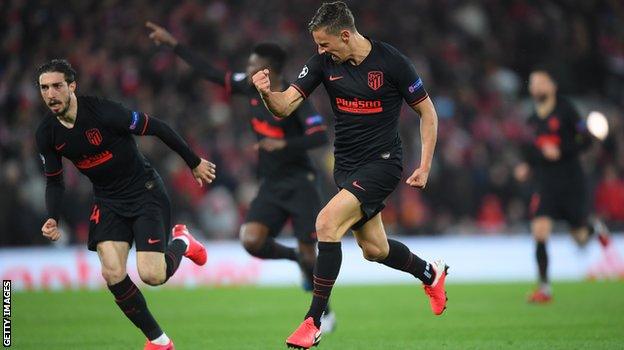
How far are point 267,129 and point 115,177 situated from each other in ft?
7.98

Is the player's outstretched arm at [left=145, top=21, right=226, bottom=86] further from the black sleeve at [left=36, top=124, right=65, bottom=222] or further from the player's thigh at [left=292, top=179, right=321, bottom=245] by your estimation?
the black sleeve at [left=36, top=124, right=65, bottom=222]

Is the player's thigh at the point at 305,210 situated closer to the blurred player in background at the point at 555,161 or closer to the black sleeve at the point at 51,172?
the black sleeve at the point at 51,172

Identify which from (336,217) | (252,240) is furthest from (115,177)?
(252,240)

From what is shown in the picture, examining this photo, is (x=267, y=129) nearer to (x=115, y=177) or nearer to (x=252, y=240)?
(x=252, y=240)

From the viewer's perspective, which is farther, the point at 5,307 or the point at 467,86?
the point at 467,86

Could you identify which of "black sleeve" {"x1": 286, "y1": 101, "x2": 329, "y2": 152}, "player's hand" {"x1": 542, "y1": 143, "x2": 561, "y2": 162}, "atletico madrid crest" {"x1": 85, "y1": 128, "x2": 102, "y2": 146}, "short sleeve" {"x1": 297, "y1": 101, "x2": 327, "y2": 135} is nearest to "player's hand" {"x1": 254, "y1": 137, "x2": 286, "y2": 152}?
"black sleeve" {"x1": 286, "y1": 101, "x2": 329, "y2": 152}

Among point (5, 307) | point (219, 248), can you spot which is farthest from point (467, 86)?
point (5, 307)

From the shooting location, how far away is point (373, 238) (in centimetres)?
780

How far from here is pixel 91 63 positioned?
19.2 meters

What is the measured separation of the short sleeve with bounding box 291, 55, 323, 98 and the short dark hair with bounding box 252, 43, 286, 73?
7.62ft

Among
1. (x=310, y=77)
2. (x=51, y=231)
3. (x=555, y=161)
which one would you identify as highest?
(x=310, y=77)

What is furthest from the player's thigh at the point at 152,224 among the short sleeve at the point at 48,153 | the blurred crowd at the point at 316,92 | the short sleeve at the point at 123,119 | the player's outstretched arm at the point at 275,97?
the blurred crowd at the point at 316,92

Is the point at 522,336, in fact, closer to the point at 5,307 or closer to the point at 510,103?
the point at 5,307

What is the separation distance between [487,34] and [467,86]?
7.58 ft
